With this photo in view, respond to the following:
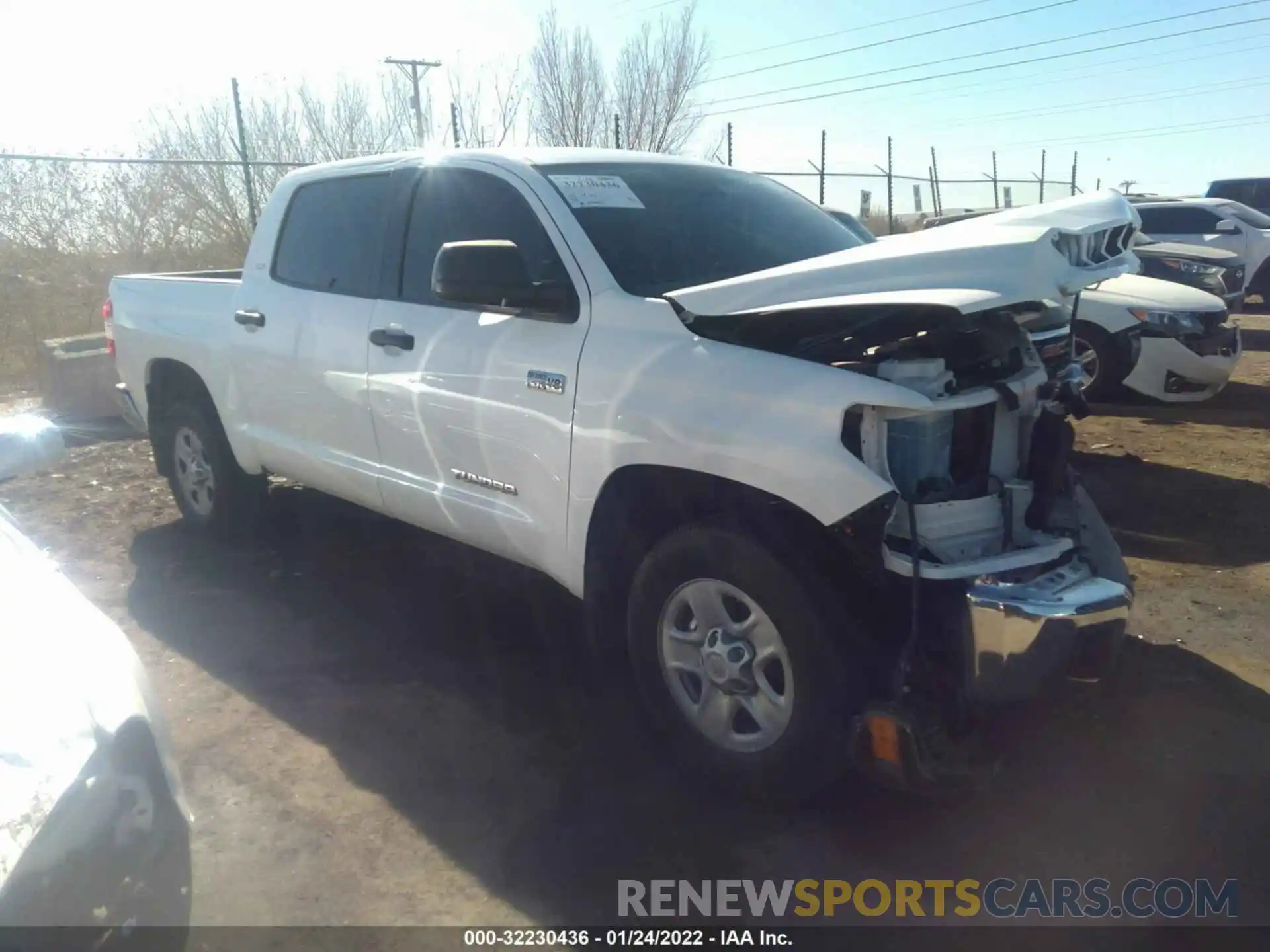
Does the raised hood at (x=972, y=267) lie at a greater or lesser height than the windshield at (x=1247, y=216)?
greater

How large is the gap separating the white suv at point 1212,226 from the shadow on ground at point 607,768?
41.1 ft

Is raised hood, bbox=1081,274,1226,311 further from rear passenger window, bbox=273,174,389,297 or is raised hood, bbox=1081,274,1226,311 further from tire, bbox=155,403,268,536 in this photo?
tire, bbox=155,403,268,536

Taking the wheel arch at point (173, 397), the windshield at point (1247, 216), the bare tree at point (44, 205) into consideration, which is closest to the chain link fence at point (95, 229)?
the bare tree at point (44, 205)

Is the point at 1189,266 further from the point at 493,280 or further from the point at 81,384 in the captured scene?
the point at 81,384

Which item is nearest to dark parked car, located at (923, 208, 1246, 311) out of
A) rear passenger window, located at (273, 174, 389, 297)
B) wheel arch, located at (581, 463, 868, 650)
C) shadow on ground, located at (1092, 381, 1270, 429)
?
shadow on ground, located at (1092, 381, 1270, 429)

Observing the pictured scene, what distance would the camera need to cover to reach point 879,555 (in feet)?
9.17

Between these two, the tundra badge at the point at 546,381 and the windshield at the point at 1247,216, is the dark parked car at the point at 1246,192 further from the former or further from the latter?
the tundra badge at the point at 546,381

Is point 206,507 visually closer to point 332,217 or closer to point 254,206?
point 332,217

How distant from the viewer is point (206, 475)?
570 centimetres

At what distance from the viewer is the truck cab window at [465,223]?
374 centimetres

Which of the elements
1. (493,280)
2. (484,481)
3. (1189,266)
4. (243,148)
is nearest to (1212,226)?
(1189,266)

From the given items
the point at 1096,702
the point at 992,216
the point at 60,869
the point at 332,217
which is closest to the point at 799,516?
the point at 992,216

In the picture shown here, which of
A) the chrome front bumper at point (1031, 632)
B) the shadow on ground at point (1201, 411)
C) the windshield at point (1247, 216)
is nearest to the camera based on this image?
the chrome front bumper at point (1031, 632)

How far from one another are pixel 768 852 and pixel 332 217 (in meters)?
3.34
